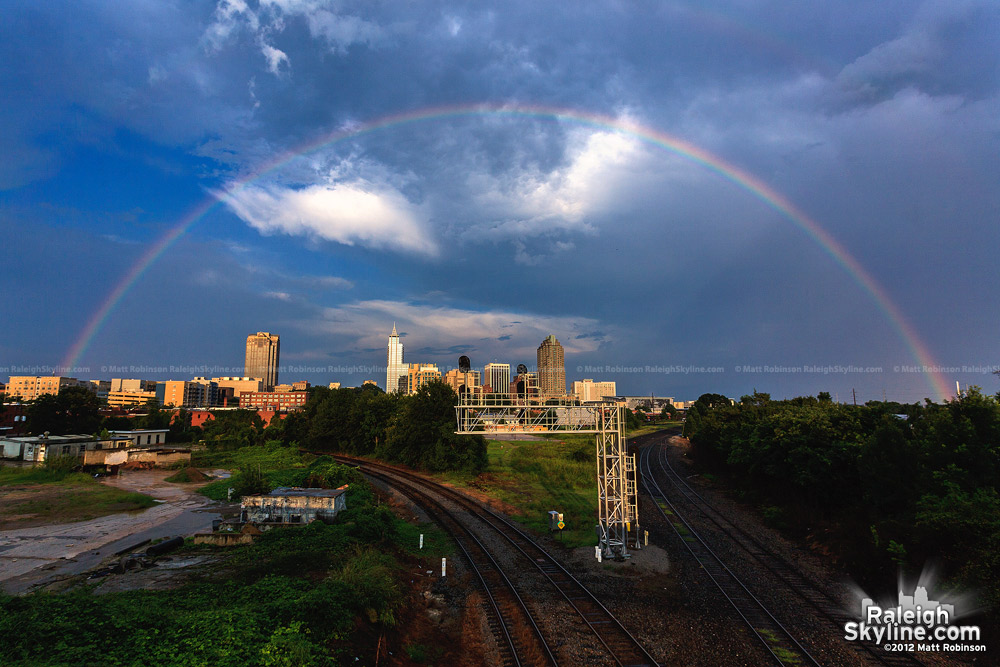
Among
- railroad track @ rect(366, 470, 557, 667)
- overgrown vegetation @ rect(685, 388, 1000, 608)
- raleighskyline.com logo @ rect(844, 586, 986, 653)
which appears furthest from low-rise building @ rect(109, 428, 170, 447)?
raleighskyline.com logo @ rect(844, 586, 986, 653)

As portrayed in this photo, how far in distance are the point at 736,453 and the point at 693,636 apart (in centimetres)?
2788

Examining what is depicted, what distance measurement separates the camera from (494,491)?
4022 centimetres

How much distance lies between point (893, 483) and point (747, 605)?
1021 cm


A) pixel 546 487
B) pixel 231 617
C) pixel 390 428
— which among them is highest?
pixel 390 428

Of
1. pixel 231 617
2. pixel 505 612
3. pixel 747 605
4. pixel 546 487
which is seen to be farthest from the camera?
pixel 546 487

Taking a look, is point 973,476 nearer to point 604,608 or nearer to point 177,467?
point 604,608

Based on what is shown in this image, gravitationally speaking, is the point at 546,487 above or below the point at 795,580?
below

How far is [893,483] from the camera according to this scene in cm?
2131

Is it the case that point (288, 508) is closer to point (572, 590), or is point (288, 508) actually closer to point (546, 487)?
point (572, 590)

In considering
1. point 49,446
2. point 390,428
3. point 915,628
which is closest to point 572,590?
point 915,628

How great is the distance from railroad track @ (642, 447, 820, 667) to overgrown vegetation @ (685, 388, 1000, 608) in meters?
5.47

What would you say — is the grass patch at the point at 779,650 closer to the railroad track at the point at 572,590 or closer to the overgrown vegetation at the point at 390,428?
the railroad track at the point at 572,590

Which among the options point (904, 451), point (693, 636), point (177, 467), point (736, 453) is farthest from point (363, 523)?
point (177, 467)

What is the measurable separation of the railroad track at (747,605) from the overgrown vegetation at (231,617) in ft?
39.6
